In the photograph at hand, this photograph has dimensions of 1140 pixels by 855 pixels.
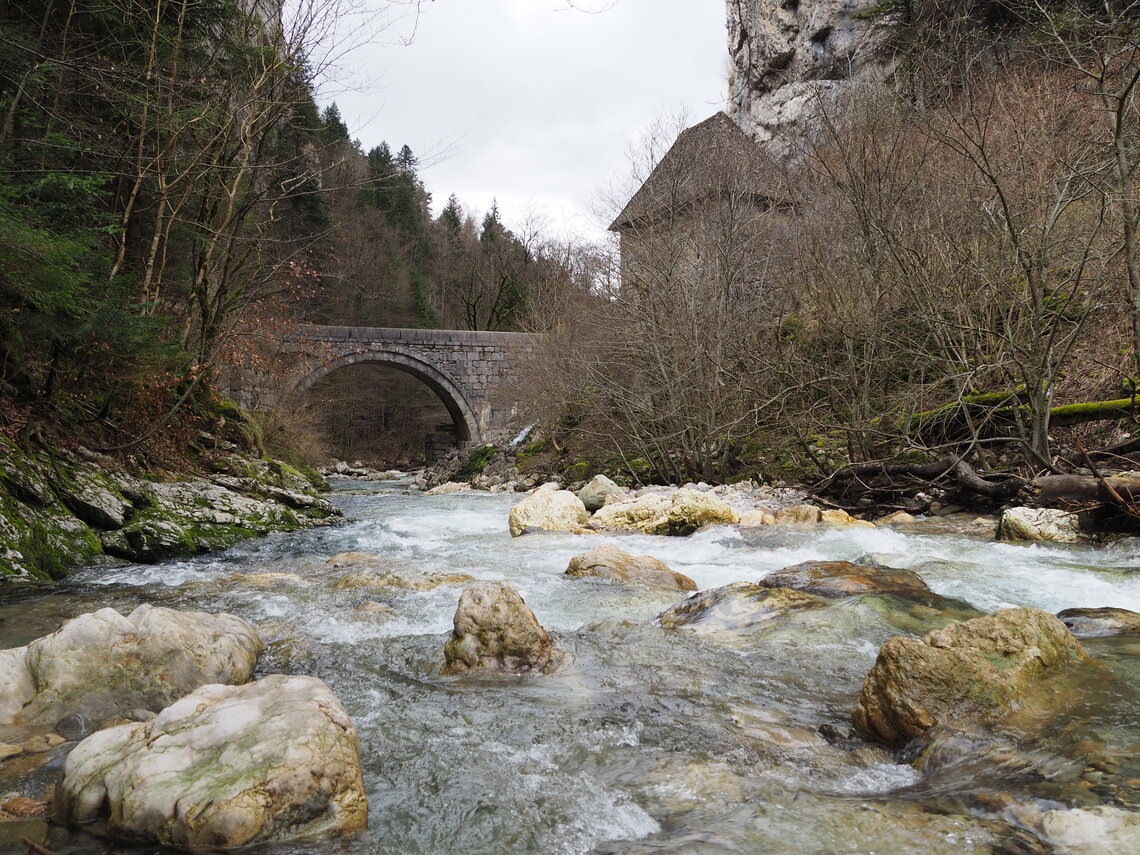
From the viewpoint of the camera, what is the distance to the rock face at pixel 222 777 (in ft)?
6.33

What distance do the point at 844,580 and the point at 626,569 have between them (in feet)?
5.29

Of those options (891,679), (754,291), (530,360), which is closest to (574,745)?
(891,679)

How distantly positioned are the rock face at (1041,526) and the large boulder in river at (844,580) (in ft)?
7.16

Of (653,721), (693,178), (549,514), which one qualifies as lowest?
(653,721)

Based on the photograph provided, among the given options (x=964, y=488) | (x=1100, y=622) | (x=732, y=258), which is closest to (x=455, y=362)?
(x=732, y=258)

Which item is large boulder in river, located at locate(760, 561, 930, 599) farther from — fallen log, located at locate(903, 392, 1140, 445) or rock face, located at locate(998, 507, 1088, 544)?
fallen log, located at locate(903, 392, 1140, 445)

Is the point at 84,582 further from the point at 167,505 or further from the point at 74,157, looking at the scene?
the point at 74,157

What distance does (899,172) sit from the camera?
28.7 feet

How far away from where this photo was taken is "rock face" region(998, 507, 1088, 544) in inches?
250

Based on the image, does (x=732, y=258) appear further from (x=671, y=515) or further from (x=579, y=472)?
(x=579, y=472)

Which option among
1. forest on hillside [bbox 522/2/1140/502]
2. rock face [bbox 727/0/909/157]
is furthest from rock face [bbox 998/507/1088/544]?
rock face [bbox 727/0/909/157]

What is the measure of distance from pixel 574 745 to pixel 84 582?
4301mm

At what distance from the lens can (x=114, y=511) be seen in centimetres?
651

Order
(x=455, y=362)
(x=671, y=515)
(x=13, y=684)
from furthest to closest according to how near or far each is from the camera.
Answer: (x=455, y=362), (x=671, y=515), (x=13, y=684)
